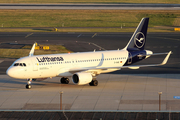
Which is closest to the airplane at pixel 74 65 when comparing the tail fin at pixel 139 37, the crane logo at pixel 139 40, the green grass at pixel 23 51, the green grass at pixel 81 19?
the tail fin at pixel 139 37

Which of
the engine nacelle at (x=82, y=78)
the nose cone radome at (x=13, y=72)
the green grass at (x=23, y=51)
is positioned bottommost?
the green grass at (x=23, y=51)

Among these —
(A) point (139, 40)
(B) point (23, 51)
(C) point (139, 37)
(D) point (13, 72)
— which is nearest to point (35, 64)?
(D) point (13, 72)

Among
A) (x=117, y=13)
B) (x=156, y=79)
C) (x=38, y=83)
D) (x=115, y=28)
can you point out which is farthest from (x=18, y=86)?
(x=117, y=13)

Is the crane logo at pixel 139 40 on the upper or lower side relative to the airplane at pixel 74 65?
upper

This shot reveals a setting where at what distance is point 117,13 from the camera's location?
13162cm

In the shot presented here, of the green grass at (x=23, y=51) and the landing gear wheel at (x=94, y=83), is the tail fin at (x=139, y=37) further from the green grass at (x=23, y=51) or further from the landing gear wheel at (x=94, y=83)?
the green grass at (x=23, y=51)

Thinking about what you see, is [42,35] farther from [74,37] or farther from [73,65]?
[73,65]

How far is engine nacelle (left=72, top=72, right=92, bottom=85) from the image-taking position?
43688mm

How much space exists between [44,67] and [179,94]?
16.8 m

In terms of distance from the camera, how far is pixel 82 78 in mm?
43719

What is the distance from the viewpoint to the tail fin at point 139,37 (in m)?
52.3

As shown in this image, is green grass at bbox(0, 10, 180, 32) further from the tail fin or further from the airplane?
the airplane

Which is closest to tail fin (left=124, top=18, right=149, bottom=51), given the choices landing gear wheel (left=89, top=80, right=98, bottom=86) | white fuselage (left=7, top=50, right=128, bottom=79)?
white fuselage (left=7, top=50, right=128, bottom=79)

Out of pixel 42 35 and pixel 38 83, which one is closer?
pixel 38 83
